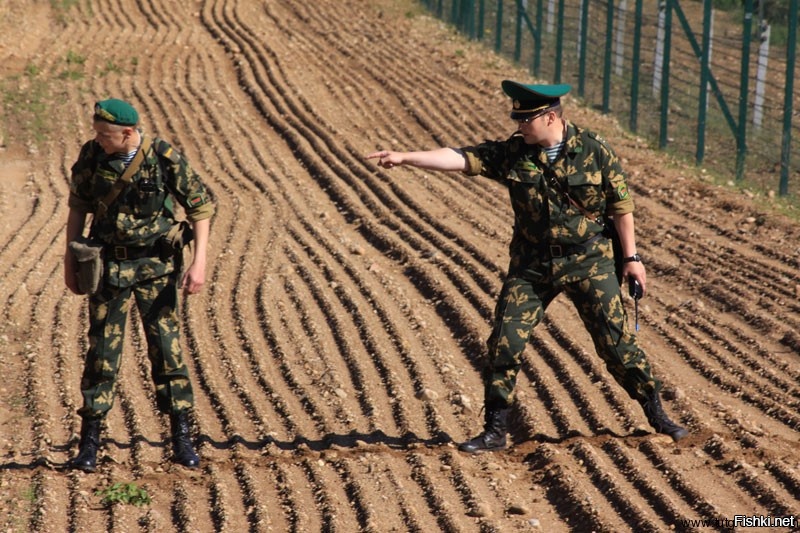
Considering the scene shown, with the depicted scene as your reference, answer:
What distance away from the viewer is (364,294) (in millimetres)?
8945

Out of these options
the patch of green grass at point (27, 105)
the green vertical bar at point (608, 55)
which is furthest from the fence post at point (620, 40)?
the patch of green grass at point (27, 105)

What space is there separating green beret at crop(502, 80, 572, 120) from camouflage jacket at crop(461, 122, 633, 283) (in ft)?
0.66

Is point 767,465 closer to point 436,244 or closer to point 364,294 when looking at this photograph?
point 364,294

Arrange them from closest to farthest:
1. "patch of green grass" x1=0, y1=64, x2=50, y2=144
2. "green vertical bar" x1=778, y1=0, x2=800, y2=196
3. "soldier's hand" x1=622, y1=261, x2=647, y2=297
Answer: "soldier's hand" x1=622, y1=261, x2=647, y2=297, "green vertical bar" x1=778, y1=0, x2=800, y2=196, "patch of green grass" x1=0, y1=64, x2=50, y2=144

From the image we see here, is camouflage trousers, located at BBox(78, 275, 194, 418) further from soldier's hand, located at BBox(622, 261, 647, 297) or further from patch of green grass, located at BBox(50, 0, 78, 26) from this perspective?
patch of green grass, located at BBox(50, 0, 78, 26)

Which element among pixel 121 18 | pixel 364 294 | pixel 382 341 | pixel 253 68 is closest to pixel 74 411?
pixel 382 341

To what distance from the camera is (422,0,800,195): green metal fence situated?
12664mm

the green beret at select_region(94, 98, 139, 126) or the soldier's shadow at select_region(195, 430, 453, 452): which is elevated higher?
the green beret at select_region(94, 98, 139, 126)

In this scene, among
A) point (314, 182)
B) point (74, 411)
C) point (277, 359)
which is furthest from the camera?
point (314, 182)

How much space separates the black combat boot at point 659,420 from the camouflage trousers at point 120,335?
2386mm

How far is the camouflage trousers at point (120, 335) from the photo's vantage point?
17.6 feet

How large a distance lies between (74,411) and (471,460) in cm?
247

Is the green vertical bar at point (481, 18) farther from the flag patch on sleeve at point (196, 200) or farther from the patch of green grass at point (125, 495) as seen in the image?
the patch of green grass at point (125, 495)

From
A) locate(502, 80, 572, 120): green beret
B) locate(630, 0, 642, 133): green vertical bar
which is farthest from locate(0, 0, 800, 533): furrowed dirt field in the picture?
locate(502, 80, 572, 120): green beret
